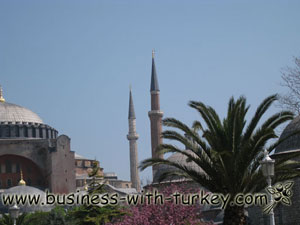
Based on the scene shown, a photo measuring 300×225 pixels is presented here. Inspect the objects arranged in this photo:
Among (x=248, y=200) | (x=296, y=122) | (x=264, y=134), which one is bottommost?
(x=248, y=200)

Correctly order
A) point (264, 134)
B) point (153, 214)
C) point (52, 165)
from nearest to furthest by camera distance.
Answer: point (264, 134)
point (153, 214)
point (52, 165)

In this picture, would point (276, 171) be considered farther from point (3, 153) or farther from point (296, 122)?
point (3, 153)

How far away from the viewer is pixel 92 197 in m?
26.4

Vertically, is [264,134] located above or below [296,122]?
below

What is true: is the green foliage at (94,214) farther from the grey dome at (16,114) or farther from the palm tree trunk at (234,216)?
the grey dome at (16,114)

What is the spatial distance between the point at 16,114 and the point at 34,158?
7.12 meters

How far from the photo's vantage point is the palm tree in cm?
1748

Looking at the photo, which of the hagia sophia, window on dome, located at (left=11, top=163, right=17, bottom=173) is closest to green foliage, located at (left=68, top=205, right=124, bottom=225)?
the hagia sophia

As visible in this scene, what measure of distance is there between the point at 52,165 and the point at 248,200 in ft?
165

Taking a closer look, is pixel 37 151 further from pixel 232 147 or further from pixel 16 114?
pixel 232 147

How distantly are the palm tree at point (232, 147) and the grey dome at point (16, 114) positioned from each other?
185 feet

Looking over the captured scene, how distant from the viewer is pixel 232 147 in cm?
1761

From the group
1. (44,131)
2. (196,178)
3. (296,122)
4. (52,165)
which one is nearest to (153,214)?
(296,122)

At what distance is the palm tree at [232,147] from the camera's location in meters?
17.5
